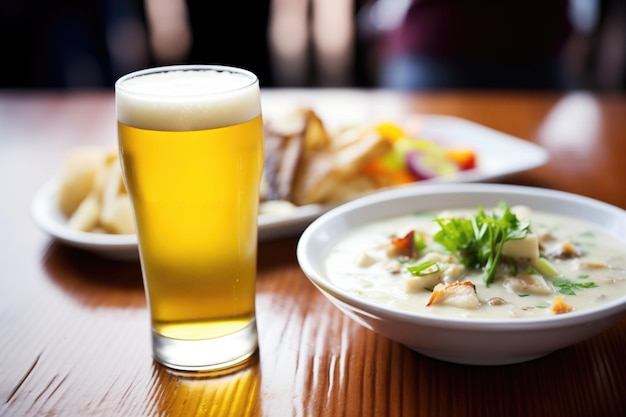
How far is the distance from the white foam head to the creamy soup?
1.23 ft

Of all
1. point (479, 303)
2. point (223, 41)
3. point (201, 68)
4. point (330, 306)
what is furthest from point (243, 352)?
point (223, 41)

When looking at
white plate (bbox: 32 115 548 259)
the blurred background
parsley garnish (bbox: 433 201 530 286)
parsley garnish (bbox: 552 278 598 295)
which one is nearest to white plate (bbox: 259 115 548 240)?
white plate (bbox: 32 115 548 259)

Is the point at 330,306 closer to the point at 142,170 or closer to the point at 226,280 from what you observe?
the point at 226,280

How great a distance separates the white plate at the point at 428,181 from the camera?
176 cm

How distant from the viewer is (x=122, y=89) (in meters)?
1.26

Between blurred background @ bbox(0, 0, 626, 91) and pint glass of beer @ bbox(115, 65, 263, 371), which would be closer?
pint glass of beer @ bbox(115, 65, 263, 371)

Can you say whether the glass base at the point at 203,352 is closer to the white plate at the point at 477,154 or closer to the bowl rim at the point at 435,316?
the bowl rim at the point at 435,316

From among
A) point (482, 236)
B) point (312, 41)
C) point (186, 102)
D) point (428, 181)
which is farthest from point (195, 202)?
point (312, 41)

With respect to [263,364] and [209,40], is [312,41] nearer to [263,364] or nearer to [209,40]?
[209,40]

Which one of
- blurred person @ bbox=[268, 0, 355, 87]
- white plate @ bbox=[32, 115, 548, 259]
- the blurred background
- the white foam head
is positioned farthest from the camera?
blurred person @ bbox=[268, 0, 355, 87]

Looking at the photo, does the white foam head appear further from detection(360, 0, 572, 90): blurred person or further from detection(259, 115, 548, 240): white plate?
detection(360, 0, 572, 90): blurred person

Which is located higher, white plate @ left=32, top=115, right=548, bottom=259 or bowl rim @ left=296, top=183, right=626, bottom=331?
bowl rim @ left=296, top=183, right=626, bottom=331

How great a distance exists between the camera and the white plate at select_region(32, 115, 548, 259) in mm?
1764

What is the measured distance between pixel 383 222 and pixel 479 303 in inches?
18.3
